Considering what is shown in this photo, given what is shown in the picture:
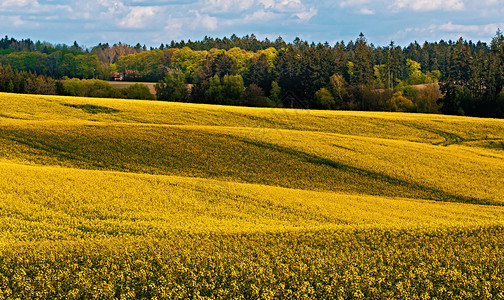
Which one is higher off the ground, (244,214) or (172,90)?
(172,90)

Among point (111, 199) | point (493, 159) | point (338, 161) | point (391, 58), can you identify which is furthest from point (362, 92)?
point (111, 199)

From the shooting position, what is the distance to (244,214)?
69.1 feet

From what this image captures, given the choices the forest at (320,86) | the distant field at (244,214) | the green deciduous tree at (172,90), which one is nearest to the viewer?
the distant field at (244,214)

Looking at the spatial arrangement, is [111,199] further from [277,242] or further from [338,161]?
[338,161]

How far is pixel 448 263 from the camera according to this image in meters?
15.1

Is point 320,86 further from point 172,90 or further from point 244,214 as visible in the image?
point 244,214

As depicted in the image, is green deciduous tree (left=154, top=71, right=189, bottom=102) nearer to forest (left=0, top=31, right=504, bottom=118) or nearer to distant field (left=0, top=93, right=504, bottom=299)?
forest (left=0, top=31, right=504, bottom=118)

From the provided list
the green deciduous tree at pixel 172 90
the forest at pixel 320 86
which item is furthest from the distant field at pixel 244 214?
the green deciduous tree at pixel 172 90

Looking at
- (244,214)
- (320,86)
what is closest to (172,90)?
(320,86)

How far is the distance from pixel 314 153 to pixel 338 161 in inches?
85.0

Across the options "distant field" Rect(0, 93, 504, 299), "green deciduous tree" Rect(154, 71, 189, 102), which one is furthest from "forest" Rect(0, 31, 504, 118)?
"distant field" Rect(0, 93, 504, 299)

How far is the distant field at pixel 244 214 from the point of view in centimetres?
1375

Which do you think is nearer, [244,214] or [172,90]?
[244,214]

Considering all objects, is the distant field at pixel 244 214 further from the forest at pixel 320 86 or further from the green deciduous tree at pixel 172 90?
the green deciduous tree at pixel 172 90
